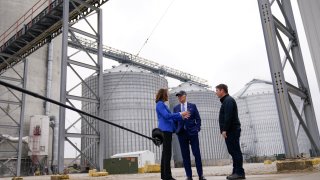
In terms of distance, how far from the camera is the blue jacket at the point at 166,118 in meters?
4.38

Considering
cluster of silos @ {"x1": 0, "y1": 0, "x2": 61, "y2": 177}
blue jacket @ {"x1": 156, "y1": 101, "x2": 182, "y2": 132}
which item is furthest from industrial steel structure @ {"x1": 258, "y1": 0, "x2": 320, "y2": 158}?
cluster of silos @ {"x1": 0, "y1": 0, "x2": 61, "y2": 177}

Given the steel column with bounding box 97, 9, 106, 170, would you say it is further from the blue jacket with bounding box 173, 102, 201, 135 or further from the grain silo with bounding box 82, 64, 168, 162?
the grain silo with bounding box 82, 64, 168, 162

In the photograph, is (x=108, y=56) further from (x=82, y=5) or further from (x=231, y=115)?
(x=231, y=115)

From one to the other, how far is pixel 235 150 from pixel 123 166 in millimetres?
12750

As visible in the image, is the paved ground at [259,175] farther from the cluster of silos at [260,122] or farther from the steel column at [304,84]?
the cluster of silos at [260,122]

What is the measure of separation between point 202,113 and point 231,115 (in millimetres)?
25826

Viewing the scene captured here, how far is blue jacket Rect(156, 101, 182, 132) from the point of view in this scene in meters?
4.38

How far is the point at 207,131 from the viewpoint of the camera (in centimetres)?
2945

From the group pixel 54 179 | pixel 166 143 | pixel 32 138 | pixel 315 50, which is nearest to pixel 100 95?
pixel 54 179

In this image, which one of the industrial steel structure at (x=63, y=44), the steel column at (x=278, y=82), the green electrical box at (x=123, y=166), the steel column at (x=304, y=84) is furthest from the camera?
the green electrical box at (x=123, y=166)

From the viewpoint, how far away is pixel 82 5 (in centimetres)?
1292

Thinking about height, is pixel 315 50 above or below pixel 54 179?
above

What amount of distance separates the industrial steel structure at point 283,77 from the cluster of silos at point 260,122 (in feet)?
80.4

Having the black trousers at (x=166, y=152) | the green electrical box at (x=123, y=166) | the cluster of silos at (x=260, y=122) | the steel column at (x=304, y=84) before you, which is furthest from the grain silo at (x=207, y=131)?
the black trousers at (x=166, y=152)
